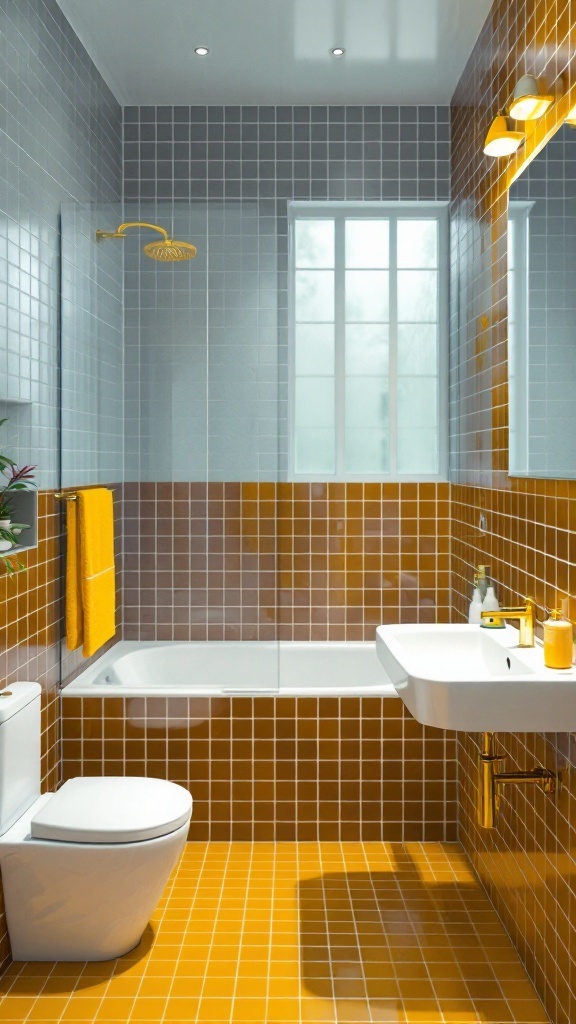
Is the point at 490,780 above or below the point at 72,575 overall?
below

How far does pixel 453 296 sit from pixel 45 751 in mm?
2508

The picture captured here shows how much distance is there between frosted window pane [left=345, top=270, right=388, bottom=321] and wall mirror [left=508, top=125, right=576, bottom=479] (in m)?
1.39

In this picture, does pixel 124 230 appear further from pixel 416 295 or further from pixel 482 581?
pixel 482 581

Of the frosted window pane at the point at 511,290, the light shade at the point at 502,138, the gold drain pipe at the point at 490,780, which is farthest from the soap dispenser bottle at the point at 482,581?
the light shade at the point at 502,138

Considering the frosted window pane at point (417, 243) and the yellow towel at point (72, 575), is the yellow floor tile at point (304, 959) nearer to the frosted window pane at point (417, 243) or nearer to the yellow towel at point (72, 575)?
the yellow towel at point (72, 575)

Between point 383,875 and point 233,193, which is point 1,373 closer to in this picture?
point 233,193

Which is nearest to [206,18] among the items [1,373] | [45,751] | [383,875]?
[1,373]

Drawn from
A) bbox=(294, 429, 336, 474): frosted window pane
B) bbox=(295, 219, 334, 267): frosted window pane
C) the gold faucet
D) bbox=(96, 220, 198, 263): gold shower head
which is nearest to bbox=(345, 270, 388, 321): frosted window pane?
bbox=(295, 219, 334, 267): frosted window pane

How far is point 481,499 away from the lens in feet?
9.93

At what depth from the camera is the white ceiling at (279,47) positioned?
116 inches

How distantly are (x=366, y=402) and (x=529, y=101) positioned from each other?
6.12 ft

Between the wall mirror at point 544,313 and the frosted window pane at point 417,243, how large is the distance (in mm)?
1414

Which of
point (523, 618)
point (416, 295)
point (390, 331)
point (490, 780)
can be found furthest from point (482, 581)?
point (416, 295)

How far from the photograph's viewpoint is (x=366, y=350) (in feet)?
12.8
